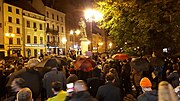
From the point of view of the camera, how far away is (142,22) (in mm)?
16516

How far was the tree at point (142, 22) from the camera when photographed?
16.4 metres

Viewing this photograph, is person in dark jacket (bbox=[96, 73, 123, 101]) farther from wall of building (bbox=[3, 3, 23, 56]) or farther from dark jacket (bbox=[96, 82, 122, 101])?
wall of building (bbox=[3, 3, 23, 56])

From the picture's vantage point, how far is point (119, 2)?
17.9 metres

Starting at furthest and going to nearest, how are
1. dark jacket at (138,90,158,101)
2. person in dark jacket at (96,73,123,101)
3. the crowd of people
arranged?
person in dark jacket at (96,73,123,101) → dark jacket at (138,90,158,101) → the crowd of people

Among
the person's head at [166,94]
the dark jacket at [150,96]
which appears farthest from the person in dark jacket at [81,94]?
the person's head at [166,94]

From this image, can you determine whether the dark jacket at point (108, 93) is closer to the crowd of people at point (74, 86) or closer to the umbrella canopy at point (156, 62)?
the crowd of people at point (74, 86)

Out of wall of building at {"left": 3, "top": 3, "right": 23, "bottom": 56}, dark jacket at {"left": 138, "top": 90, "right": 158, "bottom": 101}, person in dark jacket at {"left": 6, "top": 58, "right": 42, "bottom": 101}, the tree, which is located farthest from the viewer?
wall of building at {"left": 3, "top": 3, "right": 23, "bottom": 56}

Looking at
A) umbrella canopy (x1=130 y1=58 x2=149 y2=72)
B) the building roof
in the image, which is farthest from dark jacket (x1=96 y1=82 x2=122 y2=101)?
the building roof

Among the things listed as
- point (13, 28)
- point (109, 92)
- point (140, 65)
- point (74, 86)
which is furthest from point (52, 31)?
point (74, 86)

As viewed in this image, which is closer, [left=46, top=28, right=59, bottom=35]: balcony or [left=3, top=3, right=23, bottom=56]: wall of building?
[left=3, top=3, right=23, bottom=56]: wall of building

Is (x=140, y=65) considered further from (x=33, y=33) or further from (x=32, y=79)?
(x=33, y=33)

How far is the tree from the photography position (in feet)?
53.7

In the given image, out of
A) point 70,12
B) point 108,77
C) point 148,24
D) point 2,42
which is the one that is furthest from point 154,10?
point 70,12

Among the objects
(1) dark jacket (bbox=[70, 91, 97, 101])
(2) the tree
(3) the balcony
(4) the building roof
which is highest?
(4) the building roof
